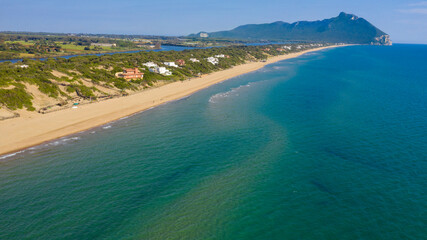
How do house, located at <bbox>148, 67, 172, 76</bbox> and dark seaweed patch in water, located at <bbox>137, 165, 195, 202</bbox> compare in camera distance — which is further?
house, located at <bbox>148, 67, 172, 76</bbox>

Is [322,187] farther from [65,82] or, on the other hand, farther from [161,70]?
[161,70]

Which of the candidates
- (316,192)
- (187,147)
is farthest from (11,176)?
(316,192)

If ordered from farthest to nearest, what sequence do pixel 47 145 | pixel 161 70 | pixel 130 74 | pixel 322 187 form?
pixel 161 70 → pixel 130 74 → pixel 47 145 → pixel 322 187

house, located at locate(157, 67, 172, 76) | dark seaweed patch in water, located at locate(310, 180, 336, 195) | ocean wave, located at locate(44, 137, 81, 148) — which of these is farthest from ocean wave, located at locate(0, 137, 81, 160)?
house, located at locate(157, 67, 172, 76)

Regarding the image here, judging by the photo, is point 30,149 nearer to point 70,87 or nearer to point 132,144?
point 132,144

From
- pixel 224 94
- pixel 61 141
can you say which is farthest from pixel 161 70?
pixel 61 141

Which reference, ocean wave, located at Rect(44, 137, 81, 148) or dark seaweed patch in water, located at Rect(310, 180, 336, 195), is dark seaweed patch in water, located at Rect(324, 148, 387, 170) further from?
ocean wave, located at Rect(44, 137, 81, 148)

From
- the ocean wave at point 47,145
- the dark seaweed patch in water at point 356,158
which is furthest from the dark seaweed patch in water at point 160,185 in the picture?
the dark seaweed patch in water at point 356,158

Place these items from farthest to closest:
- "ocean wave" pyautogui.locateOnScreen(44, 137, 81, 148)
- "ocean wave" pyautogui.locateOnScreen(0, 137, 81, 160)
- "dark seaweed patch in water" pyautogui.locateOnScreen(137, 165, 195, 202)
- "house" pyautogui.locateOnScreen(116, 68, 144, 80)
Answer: "house" pyautogui.locateOnScreen(116, 68, 144, 80) < "ocean wave" pyautogui.locateOnScreen(44, 137, 81, 148) < "ocean wave" pyautogui.locateOnScreen(0, 137, 81, 160) < "dark seaweed patch in water" pyautogui.locateOnScreen(137, 165, 195, 202)
